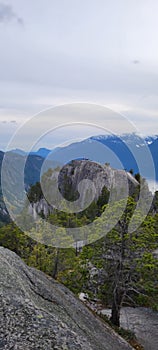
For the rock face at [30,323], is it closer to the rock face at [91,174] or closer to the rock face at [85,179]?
the rock face at [85,179]

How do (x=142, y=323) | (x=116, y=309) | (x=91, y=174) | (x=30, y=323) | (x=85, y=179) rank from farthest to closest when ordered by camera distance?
1. (x=85, y=179)
2. (x=91, y=174)
3. (x=142, y=323)
4. (x=116, y=309)
5. (x=30, y=323)

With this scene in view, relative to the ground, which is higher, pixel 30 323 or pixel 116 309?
pixel 30 323

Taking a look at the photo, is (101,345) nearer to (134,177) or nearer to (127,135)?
(127,135)

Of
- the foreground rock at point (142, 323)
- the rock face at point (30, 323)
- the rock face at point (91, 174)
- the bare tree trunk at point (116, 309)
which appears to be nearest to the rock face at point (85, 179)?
the rock face at point (91, 174)

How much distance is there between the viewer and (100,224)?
21.7 meters

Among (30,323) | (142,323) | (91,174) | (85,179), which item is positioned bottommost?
(142,323)

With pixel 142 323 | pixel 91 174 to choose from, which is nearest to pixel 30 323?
pixel 142 323

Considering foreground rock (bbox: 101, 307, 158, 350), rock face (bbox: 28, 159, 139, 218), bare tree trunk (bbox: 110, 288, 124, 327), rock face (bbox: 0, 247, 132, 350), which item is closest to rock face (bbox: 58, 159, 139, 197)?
rock face (bbox: 28, 159, 139, 218)

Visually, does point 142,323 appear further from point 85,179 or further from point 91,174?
point 85,179

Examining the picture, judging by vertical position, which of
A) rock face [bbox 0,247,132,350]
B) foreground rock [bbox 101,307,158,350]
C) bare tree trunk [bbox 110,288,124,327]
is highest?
rock face [bbox 0,247,132,350]

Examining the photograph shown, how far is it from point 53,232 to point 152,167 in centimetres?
896

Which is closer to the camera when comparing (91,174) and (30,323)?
(30,323)

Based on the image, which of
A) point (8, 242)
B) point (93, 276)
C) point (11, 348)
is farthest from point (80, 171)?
point (11, 348)

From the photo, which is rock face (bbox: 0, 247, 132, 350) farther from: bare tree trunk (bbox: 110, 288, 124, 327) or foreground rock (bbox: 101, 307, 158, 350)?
foreground rock (bbox: 101, 307, 158, 350)
